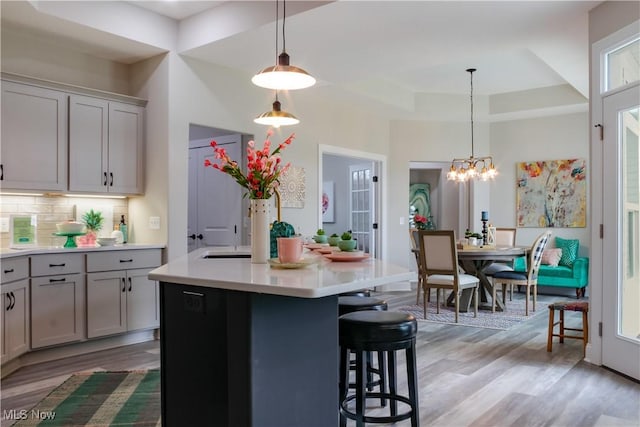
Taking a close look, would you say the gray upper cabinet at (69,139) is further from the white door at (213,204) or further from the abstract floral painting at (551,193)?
the abstract floral painting at (551,193)

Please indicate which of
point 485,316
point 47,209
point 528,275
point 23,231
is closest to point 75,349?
point 23,231

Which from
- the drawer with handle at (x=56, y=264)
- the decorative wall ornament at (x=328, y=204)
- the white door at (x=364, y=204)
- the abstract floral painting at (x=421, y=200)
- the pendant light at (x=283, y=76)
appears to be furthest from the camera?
the abstract floral painting at (x=421, y=200)

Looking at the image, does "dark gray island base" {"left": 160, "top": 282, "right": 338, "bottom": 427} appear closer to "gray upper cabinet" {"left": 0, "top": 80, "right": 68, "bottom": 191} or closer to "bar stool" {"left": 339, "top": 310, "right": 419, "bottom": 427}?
"bar stool" {"left": 339, "top": 310, "right": 419, "bottom": 427}

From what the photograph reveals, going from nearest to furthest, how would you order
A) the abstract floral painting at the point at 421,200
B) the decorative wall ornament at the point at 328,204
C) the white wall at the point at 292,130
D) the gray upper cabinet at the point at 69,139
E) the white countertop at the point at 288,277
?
1. the white countertop at the point at 288,277
2. the gray upper cabinet at the point at 69,139
3. the white wall at the point at 292,130
4. the decorative wall ornament at the point at 328,204
5. the abstract floral painting at the point at 421,200

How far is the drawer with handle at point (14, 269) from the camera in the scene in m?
3.52

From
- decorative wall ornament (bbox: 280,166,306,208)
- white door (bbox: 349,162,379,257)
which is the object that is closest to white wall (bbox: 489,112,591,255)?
white door (bbox: 349,162,379,257)

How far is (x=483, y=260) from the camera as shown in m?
6.02

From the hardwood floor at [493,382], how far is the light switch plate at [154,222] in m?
1.08

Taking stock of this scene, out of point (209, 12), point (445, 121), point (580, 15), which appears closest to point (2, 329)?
point (209, 12)

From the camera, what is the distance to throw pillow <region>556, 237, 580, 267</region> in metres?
7.34

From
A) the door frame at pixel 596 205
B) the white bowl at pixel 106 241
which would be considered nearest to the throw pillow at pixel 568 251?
the door frame at pixel 596 205

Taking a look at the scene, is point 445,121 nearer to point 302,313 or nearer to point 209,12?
point 209,12

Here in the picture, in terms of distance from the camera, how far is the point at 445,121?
8.23 m

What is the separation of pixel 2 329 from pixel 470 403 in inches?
126
